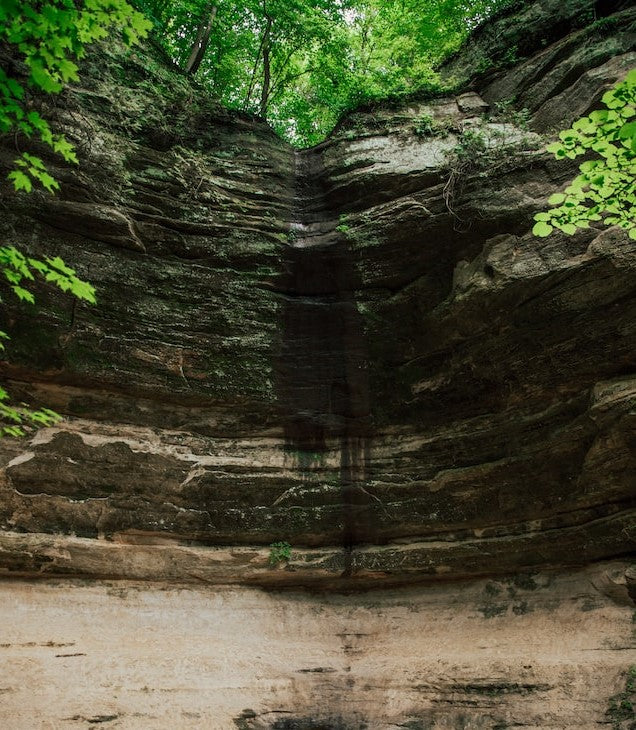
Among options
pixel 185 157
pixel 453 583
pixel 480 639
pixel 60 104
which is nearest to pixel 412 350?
pixel 453 583

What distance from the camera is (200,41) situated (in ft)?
39.5

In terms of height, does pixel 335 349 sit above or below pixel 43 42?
below

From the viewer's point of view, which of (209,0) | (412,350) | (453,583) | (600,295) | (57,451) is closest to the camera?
(600,295)

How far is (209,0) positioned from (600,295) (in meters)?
9.26

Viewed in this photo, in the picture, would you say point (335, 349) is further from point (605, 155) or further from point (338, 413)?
point (605, 155)

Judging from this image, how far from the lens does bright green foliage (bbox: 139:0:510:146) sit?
11875 mm

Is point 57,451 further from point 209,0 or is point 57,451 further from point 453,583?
point 209,0

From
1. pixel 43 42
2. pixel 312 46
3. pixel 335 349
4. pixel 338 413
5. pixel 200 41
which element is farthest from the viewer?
pixel 312 46

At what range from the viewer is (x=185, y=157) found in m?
9.07

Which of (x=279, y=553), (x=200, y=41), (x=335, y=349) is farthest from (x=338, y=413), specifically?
(x=200, y=41)

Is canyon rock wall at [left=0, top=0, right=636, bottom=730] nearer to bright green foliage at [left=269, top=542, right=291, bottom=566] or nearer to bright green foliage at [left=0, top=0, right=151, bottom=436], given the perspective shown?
bright green foliage at [left=269, top=542, right=291, bottom=566]

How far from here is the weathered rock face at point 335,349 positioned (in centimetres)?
717

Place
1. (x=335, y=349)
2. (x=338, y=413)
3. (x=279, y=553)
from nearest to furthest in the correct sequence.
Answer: (x=279, y=553) → (x=338, y=413) → (x=335, y=349)

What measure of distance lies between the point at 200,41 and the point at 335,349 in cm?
766
